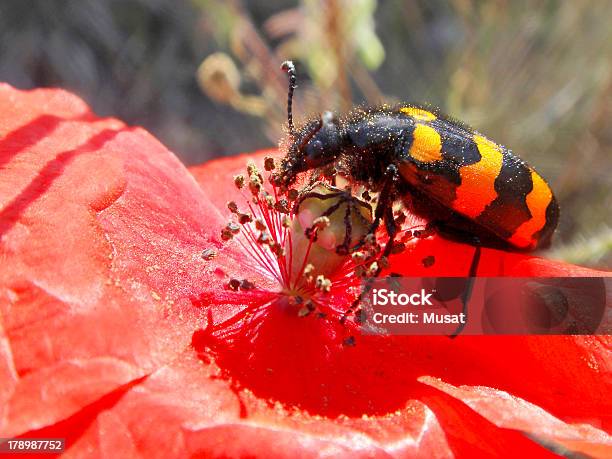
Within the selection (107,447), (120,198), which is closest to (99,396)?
(107,447)

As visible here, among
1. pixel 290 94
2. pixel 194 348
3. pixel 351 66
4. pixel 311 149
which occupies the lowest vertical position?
pixel 194 348

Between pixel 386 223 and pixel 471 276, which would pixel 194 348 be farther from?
pixel 471 276

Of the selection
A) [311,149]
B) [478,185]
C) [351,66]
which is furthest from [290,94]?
[351,66]

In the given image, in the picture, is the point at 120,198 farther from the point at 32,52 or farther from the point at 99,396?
the point at 32,52

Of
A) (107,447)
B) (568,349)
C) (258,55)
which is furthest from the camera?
(258,55)

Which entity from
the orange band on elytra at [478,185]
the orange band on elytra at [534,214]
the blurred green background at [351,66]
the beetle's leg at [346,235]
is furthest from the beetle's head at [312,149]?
the blurred green background at [351,66]

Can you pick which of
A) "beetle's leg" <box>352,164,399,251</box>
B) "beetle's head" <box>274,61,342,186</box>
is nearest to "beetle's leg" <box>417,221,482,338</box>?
"beetle's leg" <box>352,164,399,251</box>

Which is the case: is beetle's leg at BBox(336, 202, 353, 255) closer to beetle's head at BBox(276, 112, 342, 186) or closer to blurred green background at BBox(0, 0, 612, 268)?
beetle's head at BBox(276, 112, 342, 186)
